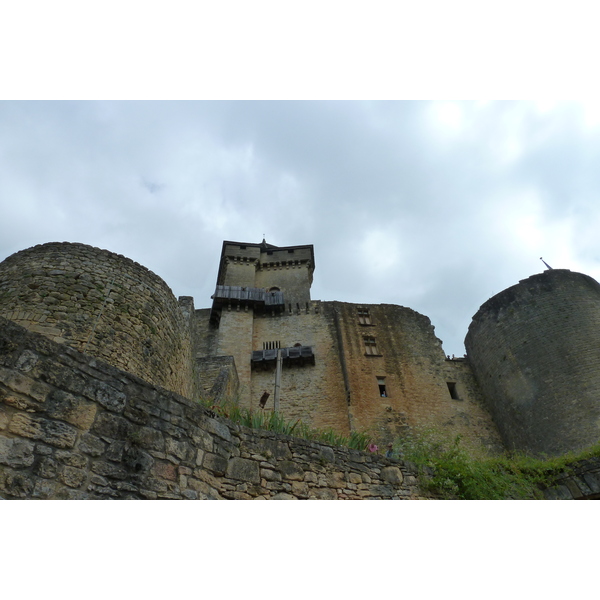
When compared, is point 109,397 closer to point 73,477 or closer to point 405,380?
point 73,477

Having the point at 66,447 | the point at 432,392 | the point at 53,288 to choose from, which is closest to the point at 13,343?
the point at 66,447

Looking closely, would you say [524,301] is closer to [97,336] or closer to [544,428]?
[544,428]

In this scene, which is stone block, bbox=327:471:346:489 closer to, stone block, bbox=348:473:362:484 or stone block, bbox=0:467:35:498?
stone block, bbox=348:473:362:484

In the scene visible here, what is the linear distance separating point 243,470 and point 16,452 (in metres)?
2.33

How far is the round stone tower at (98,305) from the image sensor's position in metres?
5.56

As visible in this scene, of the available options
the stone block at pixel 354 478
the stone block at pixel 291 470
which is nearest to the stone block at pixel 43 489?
the stone block at pixel 291 470

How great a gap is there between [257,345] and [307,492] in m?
15.3

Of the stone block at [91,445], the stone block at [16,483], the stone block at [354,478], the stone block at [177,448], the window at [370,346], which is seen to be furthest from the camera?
the window at [370,346]

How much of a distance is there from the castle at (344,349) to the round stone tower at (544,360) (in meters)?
0.04

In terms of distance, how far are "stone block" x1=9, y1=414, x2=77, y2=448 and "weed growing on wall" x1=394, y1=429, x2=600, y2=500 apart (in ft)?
15.4

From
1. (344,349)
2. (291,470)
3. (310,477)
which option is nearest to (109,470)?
(291,470)

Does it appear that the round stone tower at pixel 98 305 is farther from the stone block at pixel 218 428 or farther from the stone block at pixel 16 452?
the stone block at pixel 16 452

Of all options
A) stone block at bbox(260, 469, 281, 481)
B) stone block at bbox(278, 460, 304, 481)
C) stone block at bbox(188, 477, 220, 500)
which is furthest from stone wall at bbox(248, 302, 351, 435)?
stone block at bbox(188, 477, 220, 500)

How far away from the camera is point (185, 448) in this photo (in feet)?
13.4
